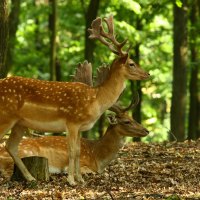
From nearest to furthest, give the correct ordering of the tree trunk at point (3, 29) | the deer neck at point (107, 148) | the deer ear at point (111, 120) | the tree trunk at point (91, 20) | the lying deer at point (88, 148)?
Result: the lying deer at point (88, 148) → the tree trunk at point (3, 29) → the deer neck at point (107, 148) → the deer ear at point (111, 120) → the tree trunk at point (91, 20)

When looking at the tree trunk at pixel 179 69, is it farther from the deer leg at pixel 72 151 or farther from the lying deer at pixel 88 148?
the deer leg at pixel 72 151

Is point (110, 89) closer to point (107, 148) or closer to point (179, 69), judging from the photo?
point (107, 148)

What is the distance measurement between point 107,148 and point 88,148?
13.3 inches

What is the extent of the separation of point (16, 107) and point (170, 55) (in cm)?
1778

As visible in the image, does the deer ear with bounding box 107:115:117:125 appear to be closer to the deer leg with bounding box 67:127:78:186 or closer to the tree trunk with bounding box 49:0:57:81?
the deer leg with bounding box 67:127:78:186

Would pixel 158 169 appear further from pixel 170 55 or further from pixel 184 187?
pixel 170 55

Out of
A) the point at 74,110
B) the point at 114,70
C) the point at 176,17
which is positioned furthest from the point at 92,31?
the point at 176,17

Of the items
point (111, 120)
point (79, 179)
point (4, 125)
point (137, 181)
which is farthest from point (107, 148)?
point (4, 125)

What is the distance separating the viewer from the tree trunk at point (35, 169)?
9680 millimetres

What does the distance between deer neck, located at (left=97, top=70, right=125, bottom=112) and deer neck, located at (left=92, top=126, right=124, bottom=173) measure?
1677 mm

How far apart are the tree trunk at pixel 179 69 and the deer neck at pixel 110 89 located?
7.55m

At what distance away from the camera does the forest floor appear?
7.98 meters

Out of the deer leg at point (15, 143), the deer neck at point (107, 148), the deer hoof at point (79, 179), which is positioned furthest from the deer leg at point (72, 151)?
the deer neck at point (107, 148)

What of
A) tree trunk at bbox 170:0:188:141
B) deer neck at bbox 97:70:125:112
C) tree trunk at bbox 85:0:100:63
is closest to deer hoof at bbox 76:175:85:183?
deer neck at bbox 97:70:125:112
